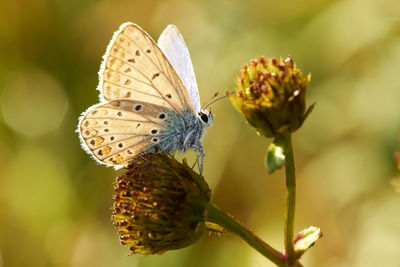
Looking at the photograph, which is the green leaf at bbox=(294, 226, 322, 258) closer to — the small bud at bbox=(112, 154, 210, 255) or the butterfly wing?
the small bud at bbox=(112, 154, 210, 255)

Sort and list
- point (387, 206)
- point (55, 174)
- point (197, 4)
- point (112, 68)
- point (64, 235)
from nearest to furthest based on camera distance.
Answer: point (112, 68) → point (387, 206) → point (64, 235) → point (55, 174) → point (197, 4)

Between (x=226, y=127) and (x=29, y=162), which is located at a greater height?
(x=226, y=127)

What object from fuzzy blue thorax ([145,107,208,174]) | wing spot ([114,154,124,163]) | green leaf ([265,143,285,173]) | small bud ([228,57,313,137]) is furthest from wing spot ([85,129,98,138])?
green leaf ([265,143,285,173])

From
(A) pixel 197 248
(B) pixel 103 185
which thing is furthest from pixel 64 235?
(A) pixel 197 248

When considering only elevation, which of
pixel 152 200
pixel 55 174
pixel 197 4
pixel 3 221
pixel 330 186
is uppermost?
pixel 197 4

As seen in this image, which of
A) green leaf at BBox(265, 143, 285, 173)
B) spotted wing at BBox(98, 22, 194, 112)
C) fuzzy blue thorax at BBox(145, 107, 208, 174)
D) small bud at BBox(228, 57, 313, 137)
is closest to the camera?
green leaf at BBox(265, 143, 285, 173)

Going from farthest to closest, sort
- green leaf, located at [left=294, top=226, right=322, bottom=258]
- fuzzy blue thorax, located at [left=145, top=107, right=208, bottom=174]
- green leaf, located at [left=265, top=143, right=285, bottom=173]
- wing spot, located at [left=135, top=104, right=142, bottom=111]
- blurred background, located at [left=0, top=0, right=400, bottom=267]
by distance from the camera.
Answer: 1. blurred background, located at [left=0, top=0, right=400, bottom=267]
2. fuzzy blue thorax, located at [left=145, top=107, right=208, bottom=174]
3. wing spot, located at [left=135, top=104, right=142, bottom=111]
4. green leaf, located at [left=294, top=226, right=322, bottom=258]
5. green leaf, located at [left=265, top=143, right=285, bottom=173]

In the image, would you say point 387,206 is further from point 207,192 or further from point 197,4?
point 197,4
